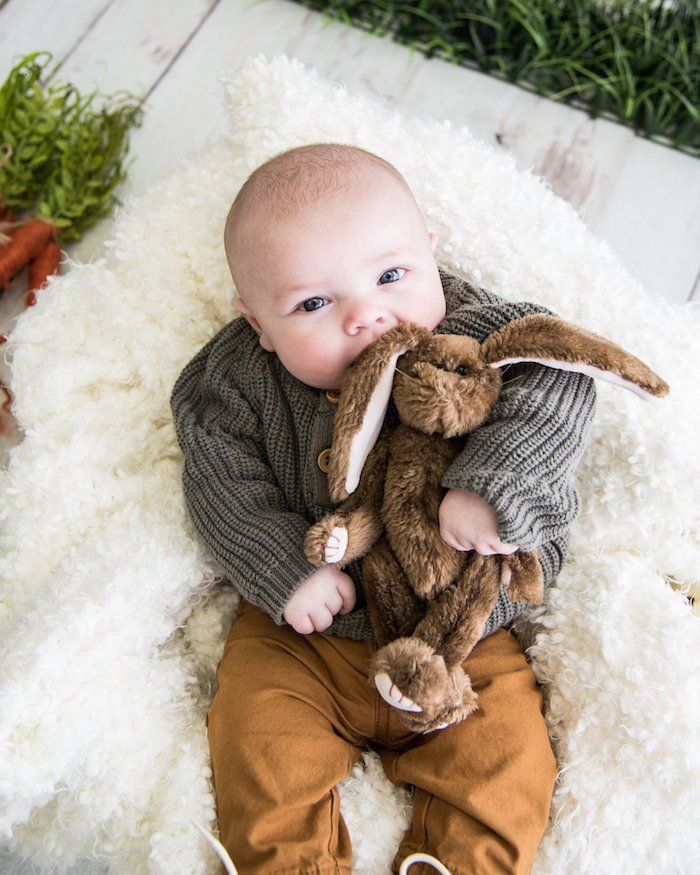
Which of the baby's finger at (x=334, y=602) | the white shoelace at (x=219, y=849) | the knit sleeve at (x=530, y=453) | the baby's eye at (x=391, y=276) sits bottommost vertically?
the white shoelace at (x=219, y=849)

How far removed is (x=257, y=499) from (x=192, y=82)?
1.09 m

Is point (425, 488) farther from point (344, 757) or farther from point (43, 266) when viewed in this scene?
point (43, 266)

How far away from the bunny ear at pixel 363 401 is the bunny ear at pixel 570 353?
0.32 feet

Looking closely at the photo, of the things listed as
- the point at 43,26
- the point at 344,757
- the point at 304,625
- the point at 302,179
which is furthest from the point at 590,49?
the point at 344,757

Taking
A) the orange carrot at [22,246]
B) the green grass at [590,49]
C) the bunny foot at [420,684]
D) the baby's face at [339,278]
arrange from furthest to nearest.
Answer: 1. the green grass at [590,49]
2. the orange carrot at [22,246]
3. the baby's face at [339,278]
4. the bunny foot at [420,684]

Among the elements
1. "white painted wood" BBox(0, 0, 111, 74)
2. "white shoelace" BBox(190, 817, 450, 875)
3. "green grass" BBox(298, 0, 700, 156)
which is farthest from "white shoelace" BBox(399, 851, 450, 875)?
"white painted wood" BBox(0, 0, 111, 74)

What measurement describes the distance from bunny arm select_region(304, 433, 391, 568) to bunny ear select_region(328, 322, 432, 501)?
1.9 inches

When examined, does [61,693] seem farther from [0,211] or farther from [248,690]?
[0,211]

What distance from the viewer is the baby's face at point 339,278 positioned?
1.00 metres

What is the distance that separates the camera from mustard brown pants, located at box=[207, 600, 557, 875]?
96cm

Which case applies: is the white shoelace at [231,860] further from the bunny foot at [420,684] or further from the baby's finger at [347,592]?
the baby's finger at [347,592]

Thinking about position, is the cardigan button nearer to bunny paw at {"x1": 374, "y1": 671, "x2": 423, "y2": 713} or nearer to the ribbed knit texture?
the ribbed knit texture

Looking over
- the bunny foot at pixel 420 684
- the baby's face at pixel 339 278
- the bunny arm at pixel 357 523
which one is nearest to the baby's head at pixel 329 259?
the baby's face at pixel 339 278

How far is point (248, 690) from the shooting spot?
1075mm
